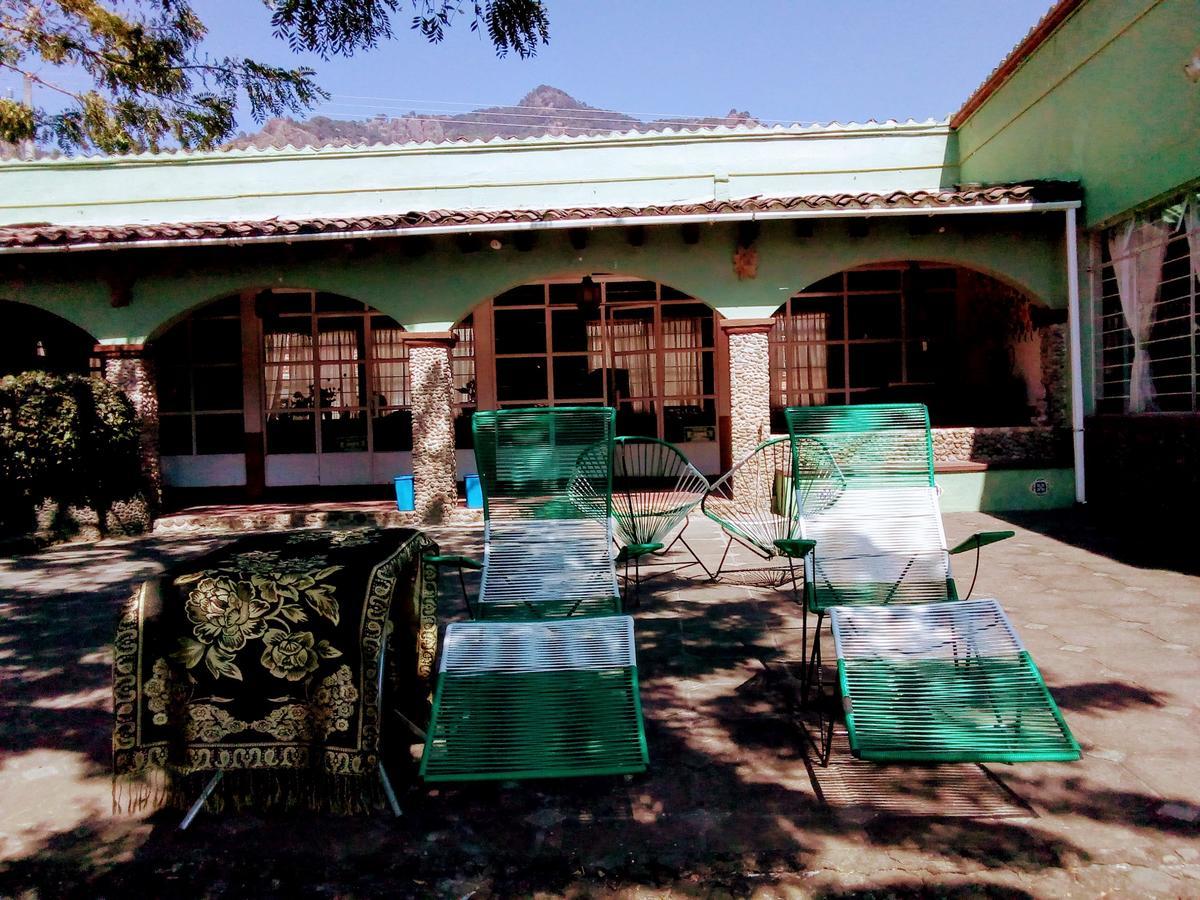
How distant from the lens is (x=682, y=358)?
1121 cm

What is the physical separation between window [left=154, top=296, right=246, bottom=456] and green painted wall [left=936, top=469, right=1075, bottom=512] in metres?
8.56

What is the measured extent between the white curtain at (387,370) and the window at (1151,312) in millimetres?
7837

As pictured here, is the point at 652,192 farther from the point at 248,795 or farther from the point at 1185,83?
the point at 248,795

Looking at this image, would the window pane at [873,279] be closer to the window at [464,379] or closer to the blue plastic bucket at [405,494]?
the window at [464,379]

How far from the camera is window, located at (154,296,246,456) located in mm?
11250

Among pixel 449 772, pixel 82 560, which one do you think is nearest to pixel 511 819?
pixel 449 772

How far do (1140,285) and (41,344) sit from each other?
12344 mm

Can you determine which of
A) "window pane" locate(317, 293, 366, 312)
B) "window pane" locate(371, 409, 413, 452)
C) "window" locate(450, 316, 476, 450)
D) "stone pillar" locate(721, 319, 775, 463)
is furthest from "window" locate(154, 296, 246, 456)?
"stone pillar" locate(721, 319, 775, 463)

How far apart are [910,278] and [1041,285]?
8.31 ft

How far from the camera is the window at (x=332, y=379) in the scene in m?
11.1

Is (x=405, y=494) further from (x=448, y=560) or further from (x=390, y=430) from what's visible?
(x=448, y=560)

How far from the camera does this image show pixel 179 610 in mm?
2584

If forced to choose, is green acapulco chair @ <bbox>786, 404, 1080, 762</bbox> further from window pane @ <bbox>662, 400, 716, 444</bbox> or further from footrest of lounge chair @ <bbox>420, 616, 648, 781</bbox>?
window pane @ <bbox>662, 400, 716, 444</bbox>

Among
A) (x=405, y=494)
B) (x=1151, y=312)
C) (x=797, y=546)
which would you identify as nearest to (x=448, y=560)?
(x=797, y=546)
